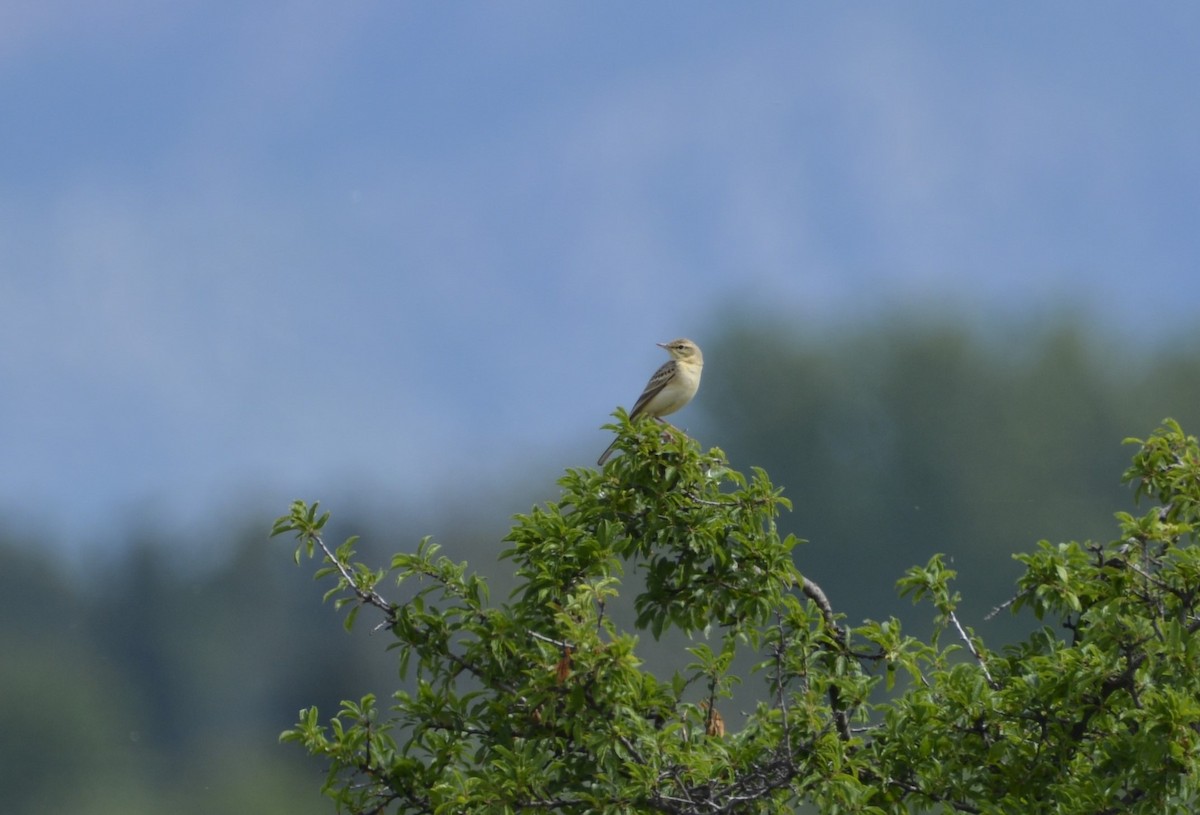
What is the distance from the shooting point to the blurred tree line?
74375 mm

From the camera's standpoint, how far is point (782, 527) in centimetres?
6781

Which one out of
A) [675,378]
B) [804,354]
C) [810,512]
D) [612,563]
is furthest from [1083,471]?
[612,563]

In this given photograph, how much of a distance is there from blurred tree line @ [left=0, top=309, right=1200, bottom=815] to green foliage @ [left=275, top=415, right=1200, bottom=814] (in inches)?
2103

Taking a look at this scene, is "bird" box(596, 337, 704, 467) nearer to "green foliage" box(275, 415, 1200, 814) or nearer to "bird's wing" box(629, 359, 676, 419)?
"bird's wing" box(629, 359, 676, 419)

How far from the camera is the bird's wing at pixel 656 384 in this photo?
49.4 ft

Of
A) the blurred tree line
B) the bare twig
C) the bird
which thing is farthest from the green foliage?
the blurred tree line

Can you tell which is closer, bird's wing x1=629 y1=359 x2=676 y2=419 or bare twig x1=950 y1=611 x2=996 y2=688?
bare twig x1=950 y1=611 x2=996 y2=688

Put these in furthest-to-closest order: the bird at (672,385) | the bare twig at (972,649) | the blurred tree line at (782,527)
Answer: the blurred tree line at (782,527) < the bird at (672,385) < the bare twig at (972,649)

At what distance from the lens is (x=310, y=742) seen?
32.6ft

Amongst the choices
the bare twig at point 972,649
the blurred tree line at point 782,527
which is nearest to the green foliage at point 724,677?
the bare twig at point 972,649

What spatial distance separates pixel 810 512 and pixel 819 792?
70836mm

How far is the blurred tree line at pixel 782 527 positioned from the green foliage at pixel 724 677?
5341 centimetres

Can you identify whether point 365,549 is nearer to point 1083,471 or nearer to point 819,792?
point 1083,471

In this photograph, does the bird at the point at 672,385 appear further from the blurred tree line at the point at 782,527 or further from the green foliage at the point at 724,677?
the blurred tree line at the point at 782,527
